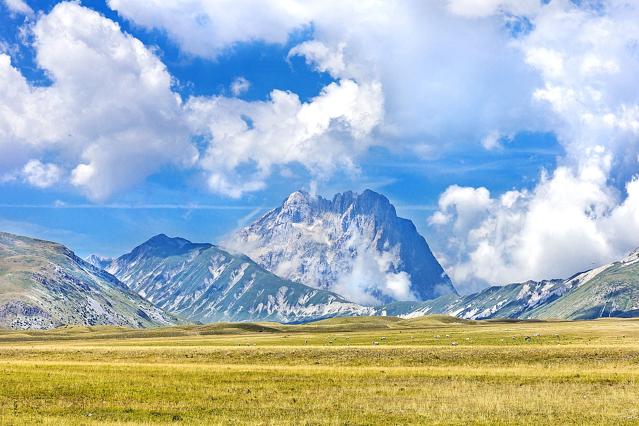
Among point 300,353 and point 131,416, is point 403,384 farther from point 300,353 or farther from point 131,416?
point 300,353

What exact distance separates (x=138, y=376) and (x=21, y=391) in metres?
14.5

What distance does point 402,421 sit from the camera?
43.0 meters

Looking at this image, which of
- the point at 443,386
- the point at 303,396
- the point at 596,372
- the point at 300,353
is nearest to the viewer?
the point at 303,396

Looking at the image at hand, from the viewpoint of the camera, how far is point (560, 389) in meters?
57.6

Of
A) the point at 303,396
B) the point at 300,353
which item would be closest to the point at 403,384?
the point at 303,396

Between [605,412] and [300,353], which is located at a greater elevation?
[300,353]

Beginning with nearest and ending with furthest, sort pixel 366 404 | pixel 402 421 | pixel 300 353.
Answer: pixel 402 421
pixel 366 404
pixel 300 353

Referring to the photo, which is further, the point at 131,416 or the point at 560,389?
the point at 560,389

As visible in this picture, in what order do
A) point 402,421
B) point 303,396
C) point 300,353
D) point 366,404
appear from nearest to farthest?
point 402,421 < point 366,404 < point 303,396 < point 300,353

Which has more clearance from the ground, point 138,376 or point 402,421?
point 138,376

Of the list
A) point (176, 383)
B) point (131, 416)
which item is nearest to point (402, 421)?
point (131, 416)

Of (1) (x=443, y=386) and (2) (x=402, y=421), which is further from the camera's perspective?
(1) (x=443, y=386)

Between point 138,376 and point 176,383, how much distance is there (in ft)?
27.0

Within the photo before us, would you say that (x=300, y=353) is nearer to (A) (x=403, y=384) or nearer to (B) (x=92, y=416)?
(A) (x=403, y=384)
